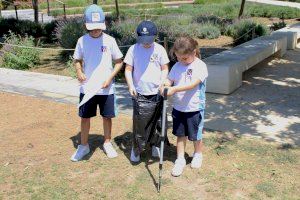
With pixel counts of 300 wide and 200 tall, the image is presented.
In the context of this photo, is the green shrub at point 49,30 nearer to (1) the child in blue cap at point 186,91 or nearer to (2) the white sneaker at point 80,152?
(2) the white sneaker at point 80,152

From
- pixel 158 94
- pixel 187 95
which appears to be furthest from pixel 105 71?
pixel 187 95

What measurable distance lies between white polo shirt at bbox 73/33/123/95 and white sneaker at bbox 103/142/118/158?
636 mm

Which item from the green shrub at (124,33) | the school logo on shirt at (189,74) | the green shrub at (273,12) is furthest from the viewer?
the green shrub at (273,12)

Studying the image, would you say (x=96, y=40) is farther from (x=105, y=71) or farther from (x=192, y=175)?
(x=192, y=175)

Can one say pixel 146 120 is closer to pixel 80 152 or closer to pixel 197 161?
pixel 197 161

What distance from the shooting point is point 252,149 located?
4824mm

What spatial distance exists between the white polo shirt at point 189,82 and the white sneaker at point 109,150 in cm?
96

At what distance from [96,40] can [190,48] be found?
3.28 feet

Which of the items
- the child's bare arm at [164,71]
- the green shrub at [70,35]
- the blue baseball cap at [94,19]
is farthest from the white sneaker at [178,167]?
the green shrub at [70,35]

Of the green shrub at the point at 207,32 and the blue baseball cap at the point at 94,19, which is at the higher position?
the blue baseball cap at the point at 94,19

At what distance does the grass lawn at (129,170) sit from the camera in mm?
3986

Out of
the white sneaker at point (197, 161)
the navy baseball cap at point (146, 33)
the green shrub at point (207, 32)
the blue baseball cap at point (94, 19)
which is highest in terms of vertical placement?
the blue baseball cap at point (94, 19)

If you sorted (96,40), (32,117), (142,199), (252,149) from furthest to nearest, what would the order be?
(32,117)
(252,149)
(96,40)
(142,199)

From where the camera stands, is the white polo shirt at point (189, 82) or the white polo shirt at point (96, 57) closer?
the white polo shirt at point (189, 82)
